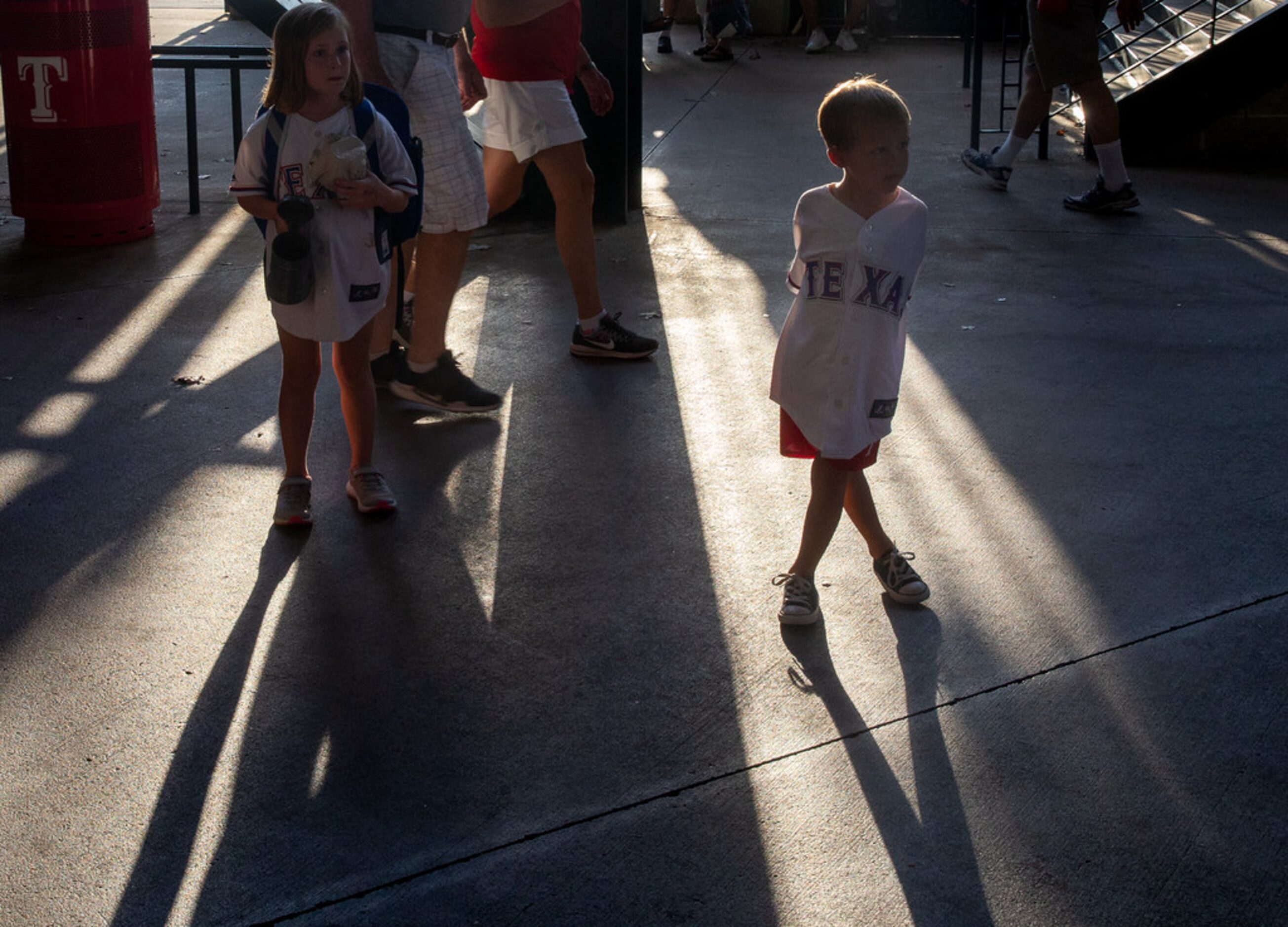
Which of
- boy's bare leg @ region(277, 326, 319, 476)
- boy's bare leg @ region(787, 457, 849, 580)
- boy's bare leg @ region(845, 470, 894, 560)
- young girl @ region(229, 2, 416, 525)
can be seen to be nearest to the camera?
boy's bare leg @ region(787, 457, 849, 580)

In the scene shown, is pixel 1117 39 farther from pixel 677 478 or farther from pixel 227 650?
pixel 227 650

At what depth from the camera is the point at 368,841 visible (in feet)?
8.77

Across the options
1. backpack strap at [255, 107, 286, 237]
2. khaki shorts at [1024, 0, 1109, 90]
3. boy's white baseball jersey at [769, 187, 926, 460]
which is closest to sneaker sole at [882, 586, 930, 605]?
boy's white baseball jersey at [769, 187, 926, 460]

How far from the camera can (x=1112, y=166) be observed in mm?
7590

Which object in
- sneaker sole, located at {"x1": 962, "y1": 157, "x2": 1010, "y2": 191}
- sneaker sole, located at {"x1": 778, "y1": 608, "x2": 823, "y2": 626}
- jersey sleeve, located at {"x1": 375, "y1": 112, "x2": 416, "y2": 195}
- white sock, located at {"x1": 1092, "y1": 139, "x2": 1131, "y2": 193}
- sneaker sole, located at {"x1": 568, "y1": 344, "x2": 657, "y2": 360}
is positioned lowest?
sneaker sole, located at {"x1": 778, "y1": 608, "x2": 823, "y2": 626}

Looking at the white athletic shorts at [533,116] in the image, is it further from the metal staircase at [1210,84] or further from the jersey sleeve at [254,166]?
the metal staircase at [1210,84]

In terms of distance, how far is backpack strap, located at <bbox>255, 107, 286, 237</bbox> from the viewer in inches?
147

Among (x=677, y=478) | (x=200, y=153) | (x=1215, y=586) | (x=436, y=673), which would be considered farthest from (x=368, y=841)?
(x=200, y=153)

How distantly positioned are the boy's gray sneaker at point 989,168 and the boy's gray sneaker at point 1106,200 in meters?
0.67

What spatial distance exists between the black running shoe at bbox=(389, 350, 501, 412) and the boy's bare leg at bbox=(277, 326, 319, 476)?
2.73 feet

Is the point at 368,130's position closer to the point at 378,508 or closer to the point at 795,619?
the point at 378,508

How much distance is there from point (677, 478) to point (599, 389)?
848 millimetres

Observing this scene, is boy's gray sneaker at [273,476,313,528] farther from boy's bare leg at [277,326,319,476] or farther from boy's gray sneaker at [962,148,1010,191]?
boy's gray sneaker at [962,148,1010,191]

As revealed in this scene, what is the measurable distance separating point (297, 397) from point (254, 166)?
642 mm
